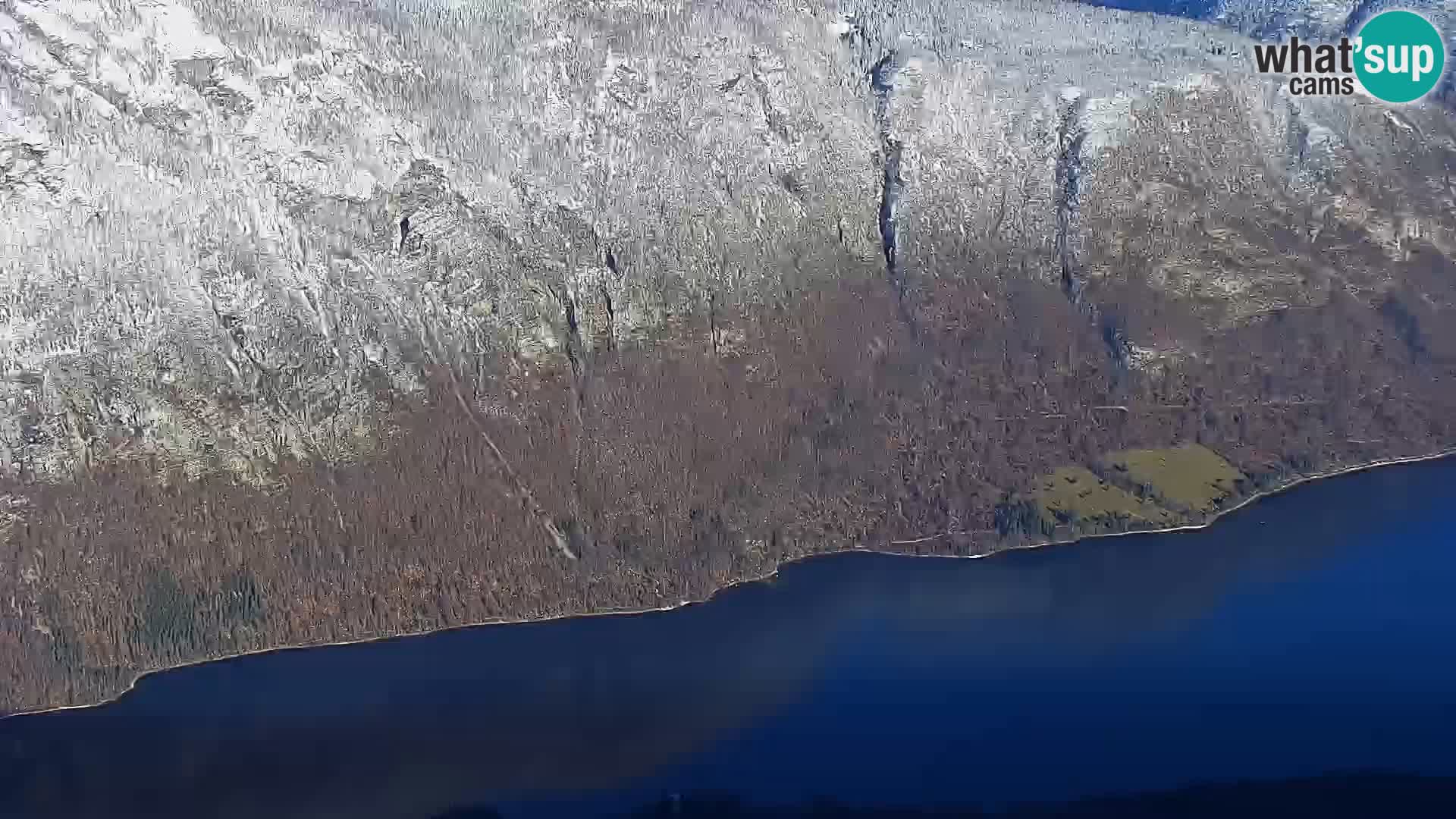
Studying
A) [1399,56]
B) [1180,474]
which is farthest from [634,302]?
[1399,56]

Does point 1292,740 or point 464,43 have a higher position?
point 464,43

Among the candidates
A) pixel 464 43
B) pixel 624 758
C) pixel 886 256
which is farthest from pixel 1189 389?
pixel 464 43

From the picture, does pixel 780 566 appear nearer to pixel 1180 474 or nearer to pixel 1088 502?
pixel 1088 502

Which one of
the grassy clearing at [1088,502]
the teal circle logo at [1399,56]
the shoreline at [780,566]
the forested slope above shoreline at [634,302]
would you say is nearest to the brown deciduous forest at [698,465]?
the forested slope above shoreline at [634,302]

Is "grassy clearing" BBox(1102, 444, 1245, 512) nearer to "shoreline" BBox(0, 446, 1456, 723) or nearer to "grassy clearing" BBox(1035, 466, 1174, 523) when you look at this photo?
"grassy clearing" BBox(1035, 466, 1174, 523)

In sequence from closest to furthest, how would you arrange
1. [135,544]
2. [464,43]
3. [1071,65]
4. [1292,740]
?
[1292,740]
[135,544]
[464,43]
[1071,65]

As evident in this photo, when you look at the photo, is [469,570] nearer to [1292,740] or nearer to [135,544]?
[135,544]

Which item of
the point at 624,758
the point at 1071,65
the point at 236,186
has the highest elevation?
the point at 1071,65

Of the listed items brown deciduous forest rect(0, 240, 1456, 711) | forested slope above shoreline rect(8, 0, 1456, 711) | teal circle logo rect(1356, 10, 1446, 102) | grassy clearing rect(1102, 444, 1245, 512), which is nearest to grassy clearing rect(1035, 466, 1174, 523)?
forested slope above shoreline rect(8, 0, 1456, 711)
